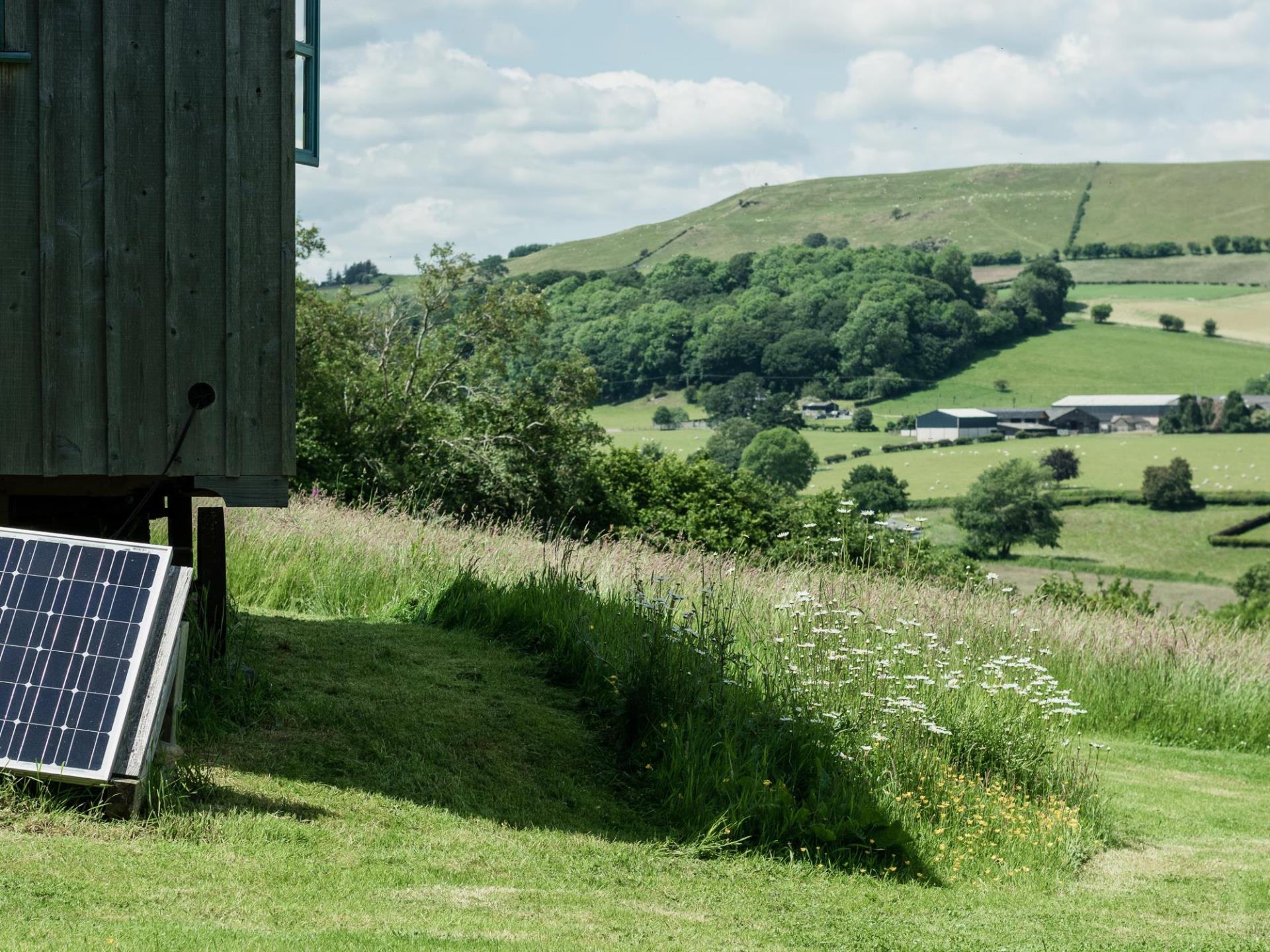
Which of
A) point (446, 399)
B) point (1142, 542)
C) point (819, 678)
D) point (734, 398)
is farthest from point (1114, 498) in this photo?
point (819, 678)

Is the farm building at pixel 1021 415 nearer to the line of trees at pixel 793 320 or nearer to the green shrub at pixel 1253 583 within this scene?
the line of trees at pixel 793 320

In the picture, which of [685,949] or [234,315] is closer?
[685,949]

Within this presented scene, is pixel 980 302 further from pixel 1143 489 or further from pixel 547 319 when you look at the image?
pixel 547 319

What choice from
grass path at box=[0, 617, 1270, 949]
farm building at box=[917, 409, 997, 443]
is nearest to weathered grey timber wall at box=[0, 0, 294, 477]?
grass path at box=[0, 617, 1270, 949]

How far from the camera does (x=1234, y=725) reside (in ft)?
41.1

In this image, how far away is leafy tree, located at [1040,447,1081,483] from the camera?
314 ft

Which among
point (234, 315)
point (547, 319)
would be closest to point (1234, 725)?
point (234, 315)

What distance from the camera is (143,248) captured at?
680cm

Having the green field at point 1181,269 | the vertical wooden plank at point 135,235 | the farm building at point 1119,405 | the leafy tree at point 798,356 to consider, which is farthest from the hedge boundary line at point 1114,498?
the vertical wooden plank at point 135,235

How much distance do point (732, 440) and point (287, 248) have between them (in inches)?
3273

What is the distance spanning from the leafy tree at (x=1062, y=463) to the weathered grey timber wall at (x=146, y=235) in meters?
92.4

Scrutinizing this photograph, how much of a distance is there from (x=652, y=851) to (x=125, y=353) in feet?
12.1

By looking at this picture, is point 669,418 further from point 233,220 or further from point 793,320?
point 233,220

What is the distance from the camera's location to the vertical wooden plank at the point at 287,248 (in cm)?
699
